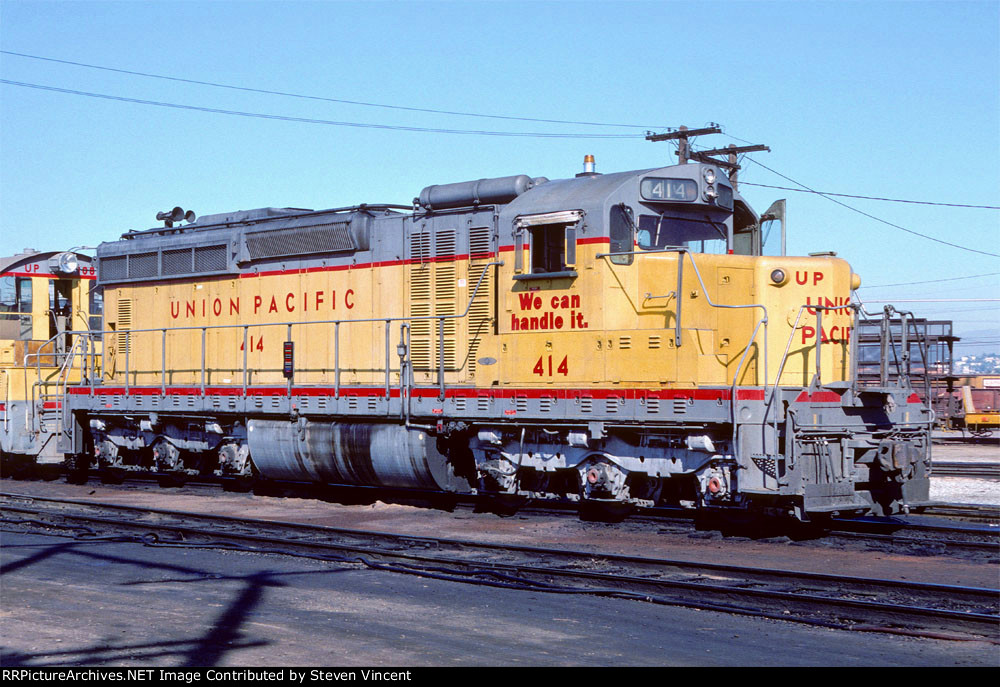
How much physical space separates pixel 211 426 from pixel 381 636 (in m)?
10.6

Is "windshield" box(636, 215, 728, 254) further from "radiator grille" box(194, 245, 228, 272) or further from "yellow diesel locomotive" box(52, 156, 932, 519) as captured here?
"radiator grille" box(194, 245, 228, 272)

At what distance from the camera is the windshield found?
12.5 metres

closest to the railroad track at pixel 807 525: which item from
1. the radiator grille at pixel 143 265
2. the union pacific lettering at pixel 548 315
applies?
the union pacific lettering at pixel 548 315

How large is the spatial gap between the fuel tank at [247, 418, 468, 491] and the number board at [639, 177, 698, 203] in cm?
443

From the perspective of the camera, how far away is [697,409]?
1162 cm

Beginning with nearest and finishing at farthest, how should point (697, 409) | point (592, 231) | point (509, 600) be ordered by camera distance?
point (509, 600) < point (697, 409) < point (592, 231)

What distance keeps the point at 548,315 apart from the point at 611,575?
427 centimetres

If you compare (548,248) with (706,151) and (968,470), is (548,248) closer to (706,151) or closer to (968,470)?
(968,470)

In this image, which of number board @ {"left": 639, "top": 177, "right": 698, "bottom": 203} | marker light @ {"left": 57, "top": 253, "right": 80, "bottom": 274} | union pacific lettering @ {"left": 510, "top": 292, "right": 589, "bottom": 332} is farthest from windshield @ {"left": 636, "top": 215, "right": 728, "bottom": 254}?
marker light @ {"left": 57, "top": 253, "right": 80, "bottom": 274}

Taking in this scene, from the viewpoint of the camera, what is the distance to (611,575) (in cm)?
928

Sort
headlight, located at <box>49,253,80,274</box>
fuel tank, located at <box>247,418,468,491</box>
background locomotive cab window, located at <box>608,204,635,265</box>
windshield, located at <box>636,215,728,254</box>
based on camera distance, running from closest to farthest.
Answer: background locomotive cab window, located at <box>608,204,635,265</box>, windshield, located at <box>636,215,728,254</box>, fuel tank, located at <box>247,418,468,491</box>, headlight, located at <box>49,253,80,274</box>

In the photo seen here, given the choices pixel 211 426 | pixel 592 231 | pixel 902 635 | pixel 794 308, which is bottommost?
pixel 902 635

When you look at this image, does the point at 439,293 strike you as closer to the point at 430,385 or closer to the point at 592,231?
the point at 430,385

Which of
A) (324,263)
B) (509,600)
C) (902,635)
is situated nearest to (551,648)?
(509,600)
